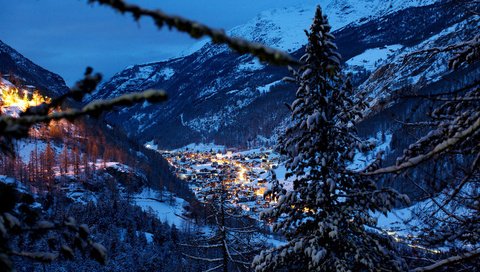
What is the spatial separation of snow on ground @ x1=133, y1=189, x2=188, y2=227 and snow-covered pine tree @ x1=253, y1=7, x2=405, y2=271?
90549 mm

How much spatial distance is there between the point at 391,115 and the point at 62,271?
223 ft

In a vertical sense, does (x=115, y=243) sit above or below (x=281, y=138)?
above

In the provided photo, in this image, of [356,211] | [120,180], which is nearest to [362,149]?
[356,211]

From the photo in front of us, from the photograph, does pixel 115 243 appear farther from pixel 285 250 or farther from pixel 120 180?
pixel 285 250

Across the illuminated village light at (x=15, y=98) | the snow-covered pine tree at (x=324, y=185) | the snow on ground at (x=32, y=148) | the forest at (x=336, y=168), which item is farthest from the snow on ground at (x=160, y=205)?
the snow-covered pine tree at (x=324, y=185)

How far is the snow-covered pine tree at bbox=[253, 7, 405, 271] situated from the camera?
30.9ft

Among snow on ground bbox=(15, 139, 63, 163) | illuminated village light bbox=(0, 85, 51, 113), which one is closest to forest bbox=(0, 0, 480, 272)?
snow on ground bbox=(15, 139, 63, 163)

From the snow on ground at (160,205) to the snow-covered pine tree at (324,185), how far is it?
90549 mm

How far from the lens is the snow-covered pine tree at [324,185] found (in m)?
9.43

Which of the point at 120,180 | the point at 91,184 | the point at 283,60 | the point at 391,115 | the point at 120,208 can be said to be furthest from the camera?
the point at 120,180

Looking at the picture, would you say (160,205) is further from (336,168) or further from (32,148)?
(336,168)

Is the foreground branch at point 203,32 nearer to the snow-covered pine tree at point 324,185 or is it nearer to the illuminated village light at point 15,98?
the snow-covered pine tree at point 324,185

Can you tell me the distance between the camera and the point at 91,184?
104 m

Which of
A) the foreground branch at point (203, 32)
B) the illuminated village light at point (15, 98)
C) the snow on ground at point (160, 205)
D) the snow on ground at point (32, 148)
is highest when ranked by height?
the illuminated village light at point (15, 98)
